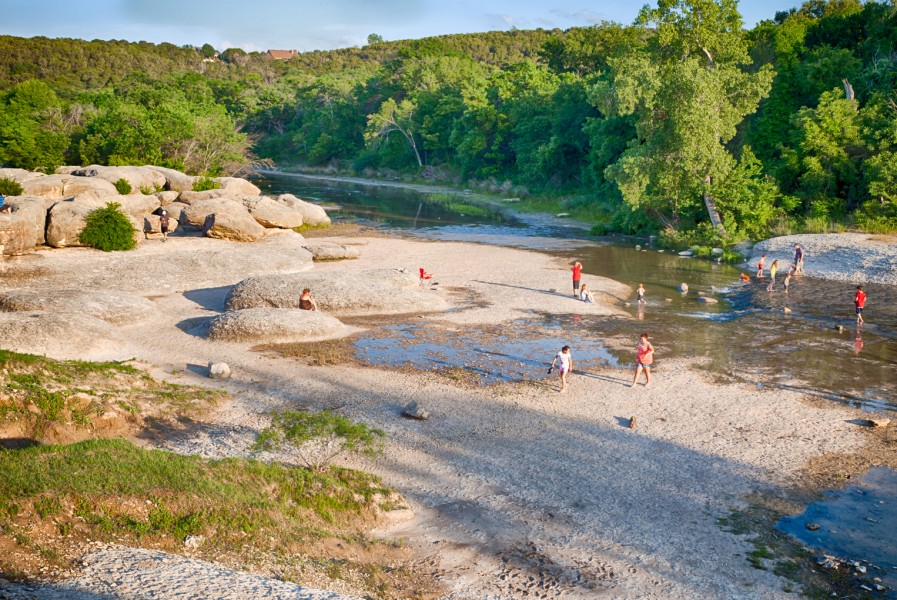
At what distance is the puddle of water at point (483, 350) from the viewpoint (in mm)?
23406

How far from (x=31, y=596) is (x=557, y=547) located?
801cm

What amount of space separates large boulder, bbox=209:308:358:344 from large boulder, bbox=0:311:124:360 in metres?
3.34

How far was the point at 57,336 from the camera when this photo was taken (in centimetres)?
2286

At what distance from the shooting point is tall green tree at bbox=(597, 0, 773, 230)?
45.8m

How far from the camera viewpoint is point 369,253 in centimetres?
4456

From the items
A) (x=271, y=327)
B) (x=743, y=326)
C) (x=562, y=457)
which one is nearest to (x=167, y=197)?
(x=271, y=327)

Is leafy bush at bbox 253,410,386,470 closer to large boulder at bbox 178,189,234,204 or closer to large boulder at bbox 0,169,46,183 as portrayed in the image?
large boulder at bbox 178,189,234,204

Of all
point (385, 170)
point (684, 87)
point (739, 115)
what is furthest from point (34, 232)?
point (385, 170)

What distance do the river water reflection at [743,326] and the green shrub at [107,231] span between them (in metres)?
19.1

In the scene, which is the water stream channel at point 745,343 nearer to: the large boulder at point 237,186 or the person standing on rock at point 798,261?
the person standing on rock at point 798,261

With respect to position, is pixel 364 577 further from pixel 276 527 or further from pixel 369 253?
pixel 369 253

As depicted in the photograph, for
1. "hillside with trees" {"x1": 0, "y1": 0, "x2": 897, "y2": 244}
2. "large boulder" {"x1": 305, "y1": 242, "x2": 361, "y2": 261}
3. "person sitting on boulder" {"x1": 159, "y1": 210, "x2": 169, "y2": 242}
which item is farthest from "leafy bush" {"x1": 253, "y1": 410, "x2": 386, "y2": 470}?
"hillside with trees" {"x1": 0, "y1": 0, "x2": 897, "y2": 244}

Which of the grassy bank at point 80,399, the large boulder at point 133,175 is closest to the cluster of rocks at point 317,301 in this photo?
the grassy bank at point 80,399

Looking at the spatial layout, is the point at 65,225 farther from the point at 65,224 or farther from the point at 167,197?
the point at 167,197
